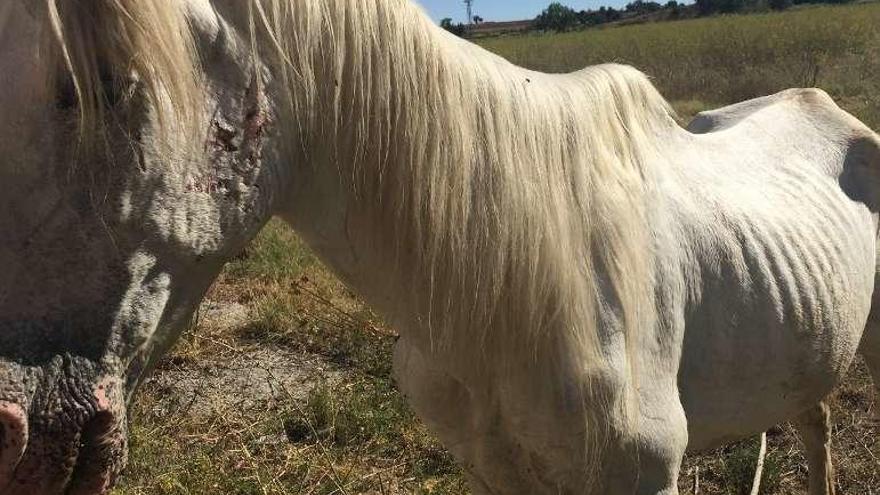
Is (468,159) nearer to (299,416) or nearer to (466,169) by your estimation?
(466,169)

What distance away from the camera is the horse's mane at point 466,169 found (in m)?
0.97

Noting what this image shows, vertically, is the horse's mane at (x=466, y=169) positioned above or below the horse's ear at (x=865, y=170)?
above

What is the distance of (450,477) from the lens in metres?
2.67

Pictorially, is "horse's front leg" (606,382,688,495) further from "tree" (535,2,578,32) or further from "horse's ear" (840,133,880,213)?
→ "tree" (535,2,578,32)

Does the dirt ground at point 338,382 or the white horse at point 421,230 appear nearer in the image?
the white horse at point 421,230

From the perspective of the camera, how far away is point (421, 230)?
109 centimetres

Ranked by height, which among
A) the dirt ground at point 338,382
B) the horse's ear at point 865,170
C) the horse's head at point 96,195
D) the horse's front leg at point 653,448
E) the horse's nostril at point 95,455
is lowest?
the dirt ground at point 338,382

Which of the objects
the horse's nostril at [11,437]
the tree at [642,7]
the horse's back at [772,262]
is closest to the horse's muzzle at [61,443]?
the horse's nostril at [11,437]

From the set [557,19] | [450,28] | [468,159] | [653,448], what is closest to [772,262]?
[653,448]

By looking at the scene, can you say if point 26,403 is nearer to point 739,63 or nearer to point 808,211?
point 808,211

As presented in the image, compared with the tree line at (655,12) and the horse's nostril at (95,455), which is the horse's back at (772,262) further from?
the tree line at (655,12)

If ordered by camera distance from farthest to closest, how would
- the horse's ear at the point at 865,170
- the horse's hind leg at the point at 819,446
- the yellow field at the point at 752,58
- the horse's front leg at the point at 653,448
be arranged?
the yellow field at the point at 752,58, the horse's hind leg at the point at 819,446, the horse's ear at the point at 865,170, the horse's front leg at the point at 653,448

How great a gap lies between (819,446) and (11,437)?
2.60 m

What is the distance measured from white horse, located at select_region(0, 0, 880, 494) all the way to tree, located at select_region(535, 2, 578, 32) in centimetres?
4119
